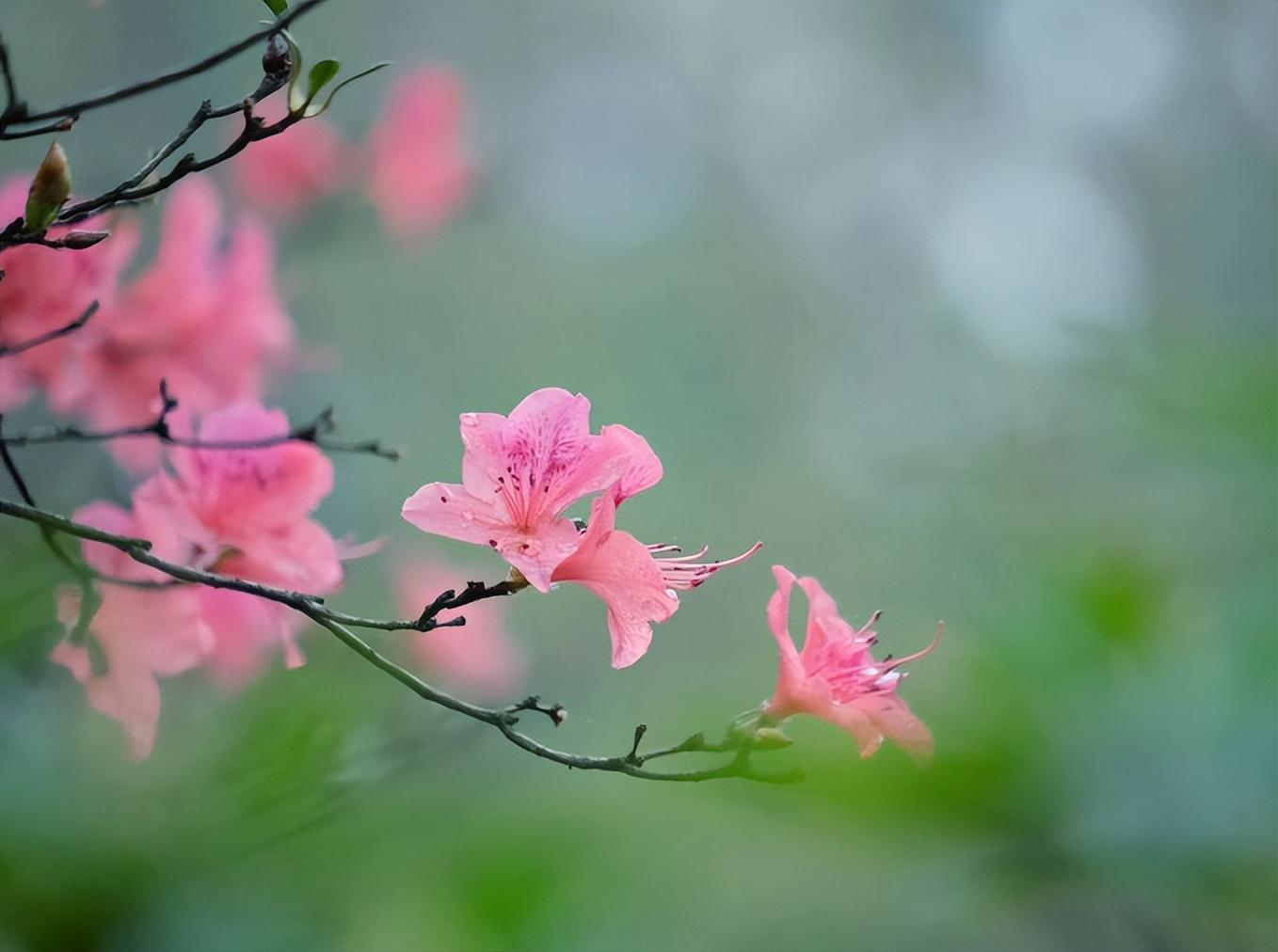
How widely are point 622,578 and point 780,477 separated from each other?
3562 millimetres

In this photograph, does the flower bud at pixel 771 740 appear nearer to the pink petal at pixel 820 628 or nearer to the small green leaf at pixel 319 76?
the pink petal at pixel 820 628

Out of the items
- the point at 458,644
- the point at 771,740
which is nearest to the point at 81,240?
the point at 771,740

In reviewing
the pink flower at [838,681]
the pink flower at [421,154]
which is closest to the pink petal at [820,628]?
the pink flower at [838,681]

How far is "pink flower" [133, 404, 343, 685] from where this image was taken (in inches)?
20.8

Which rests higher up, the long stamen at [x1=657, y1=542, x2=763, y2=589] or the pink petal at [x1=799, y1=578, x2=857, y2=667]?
the long stamen at [x1=657, y1=542, x2=763, y2=589]

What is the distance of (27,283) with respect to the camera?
1.69 feet

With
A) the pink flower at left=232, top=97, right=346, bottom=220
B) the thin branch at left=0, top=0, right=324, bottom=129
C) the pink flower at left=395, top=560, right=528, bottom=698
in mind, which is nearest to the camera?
the thin branch at left=0, top=0, right=324, bottom=129

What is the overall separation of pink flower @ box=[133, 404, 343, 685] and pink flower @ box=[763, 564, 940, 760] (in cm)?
19

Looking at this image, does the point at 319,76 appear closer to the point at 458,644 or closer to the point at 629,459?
the point at 629,459

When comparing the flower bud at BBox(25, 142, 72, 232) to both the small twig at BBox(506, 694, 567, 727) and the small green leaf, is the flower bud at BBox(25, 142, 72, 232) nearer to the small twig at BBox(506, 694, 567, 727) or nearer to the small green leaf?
the small green leaf

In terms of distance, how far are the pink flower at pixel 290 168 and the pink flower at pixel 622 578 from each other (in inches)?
36.6

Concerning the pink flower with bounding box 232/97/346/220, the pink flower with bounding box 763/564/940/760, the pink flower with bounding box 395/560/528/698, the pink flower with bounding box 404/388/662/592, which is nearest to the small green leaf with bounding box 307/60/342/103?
the pink flower with bounding box 404/388/662/592

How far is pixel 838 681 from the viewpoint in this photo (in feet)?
1.55

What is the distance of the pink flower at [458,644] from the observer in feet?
3.49
